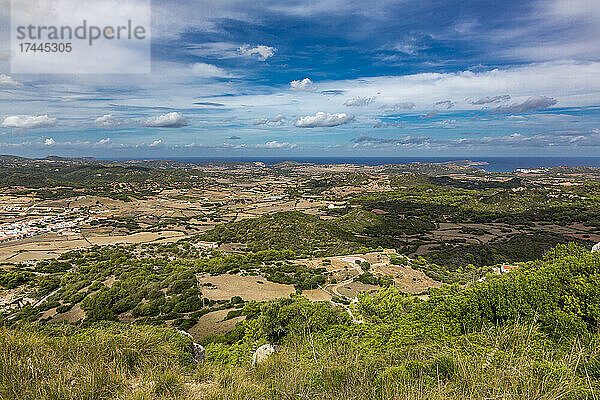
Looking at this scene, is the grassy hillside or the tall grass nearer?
the tall grass

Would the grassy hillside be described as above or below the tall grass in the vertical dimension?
below

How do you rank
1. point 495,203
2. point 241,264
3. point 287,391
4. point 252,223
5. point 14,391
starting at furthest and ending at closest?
1. point 495,203
2. point 252,223
3. point 241,264
4. point 287,391
5. point 14,391

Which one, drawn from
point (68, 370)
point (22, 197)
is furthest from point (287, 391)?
point (22, 197)

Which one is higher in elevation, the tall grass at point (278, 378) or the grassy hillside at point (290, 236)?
the tall grass at point (278, 378)

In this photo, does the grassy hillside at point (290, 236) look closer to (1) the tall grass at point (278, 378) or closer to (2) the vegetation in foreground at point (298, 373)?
(2) the vegetation in foreground at point (298, 373)

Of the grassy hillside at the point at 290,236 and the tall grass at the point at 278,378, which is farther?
the grassy hillside at the point at 290,236

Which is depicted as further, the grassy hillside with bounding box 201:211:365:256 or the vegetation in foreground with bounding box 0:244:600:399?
the grassy hillside with bounding box 201:211:365:256

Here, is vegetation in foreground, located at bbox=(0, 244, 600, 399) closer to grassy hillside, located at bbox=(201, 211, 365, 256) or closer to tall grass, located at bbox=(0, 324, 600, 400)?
tall grass, located at bbox=(0, 324, 600, 400)

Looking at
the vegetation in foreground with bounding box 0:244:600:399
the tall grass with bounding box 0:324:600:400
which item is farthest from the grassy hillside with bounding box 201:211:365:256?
the tall grass with bounding box 0:324:600:400

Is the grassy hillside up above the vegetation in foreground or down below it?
below

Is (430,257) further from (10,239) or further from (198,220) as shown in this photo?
(10,239)

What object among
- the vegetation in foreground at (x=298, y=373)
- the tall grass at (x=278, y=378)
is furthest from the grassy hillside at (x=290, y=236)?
A: the tall grass at (x=278, y=378)
